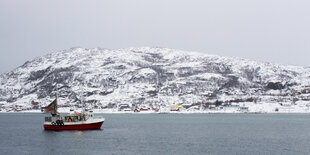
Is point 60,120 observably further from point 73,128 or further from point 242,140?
point 242,140

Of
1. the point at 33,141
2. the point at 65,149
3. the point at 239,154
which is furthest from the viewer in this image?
the point at 33,141

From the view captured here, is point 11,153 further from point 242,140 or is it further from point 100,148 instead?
point 242,140

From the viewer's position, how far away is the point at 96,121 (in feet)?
397

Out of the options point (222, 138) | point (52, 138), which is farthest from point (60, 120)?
point (222, 138)

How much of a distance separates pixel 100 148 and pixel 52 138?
24362mm

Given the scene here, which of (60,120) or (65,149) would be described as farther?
(60,120)

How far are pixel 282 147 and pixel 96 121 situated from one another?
61031 mm

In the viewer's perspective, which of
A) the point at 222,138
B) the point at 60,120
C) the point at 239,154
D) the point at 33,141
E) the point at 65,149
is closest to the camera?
the point at 239,154

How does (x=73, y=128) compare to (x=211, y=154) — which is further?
(x=73, y=128)

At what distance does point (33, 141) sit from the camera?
9281 cm

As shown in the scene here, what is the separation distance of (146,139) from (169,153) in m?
23.9

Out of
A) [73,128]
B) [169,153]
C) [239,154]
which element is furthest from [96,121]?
[239,154]

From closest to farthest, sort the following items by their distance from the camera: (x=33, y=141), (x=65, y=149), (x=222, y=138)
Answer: (x=65, y=149), (x=33, y=141), (x=222, y=138)

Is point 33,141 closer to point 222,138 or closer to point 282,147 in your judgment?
point 222,138
